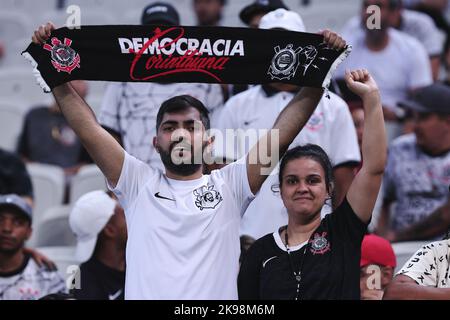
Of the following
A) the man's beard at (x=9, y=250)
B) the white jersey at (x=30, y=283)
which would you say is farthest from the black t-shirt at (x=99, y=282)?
the man's beard at (x=9, y=250)

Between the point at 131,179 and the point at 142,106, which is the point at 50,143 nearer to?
the point at 142,106

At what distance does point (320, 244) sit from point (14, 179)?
320 centimetres

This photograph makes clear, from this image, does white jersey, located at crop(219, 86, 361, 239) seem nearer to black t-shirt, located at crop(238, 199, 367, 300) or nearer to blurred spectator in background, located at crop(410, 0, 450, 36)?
black t-shirt, located at crop(238, 199, 367, 300)

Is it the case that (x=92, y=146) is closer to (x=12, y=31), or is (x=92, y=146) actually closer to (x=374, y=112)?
(x=374, y=112)

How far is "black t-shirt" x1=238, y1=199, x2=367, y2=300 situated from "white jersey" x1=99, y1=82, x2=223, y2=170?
5.59 ft

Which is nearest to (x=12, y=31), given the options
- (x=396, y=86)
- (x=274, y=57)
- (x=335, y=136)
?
(x=396, y=86)

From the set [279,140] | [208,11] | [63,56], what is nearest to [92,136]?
[63,56]

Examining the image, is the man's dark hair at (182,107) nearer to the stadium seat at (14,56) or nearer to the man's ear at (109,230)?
the man's ear at (109,230)

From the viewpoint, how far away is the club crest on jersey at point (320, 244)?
476 centimetres

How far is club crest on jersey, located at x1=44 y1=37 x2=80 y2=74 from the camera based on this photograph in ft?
16.3

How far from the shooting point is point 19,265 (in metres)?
6.50

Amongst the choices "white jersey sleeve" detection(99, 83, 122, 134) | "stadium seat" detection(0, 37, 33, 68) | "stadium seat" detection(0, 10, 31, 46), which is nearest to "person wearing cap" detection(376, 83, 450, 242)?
"white jersey sleeve" detection(99, 83, 122, 134)

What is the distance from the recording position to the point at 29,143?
857cm

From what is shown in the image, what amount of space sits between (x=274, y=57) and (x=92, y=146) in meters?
0.90
